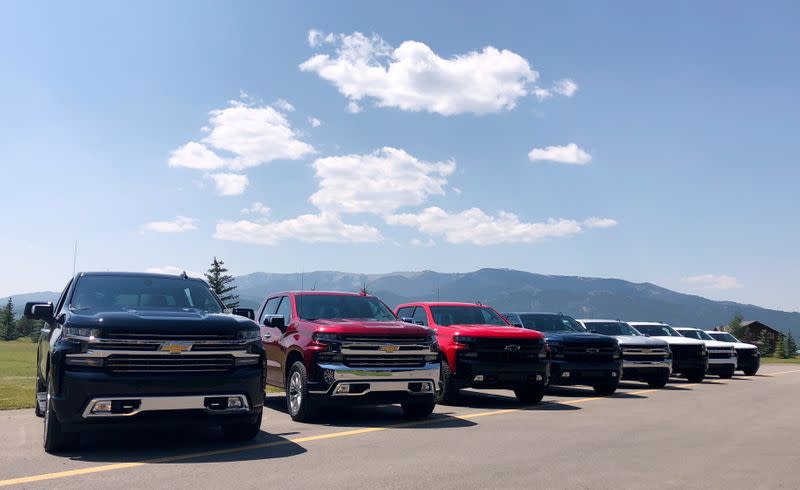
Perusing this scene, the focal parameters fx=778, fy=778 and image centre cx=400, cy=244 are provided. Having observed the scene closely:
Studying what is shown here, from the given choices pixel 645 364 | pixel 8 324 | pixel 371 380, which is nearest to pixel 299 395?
pixel 371 380

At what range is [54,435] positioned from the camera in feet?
26.0

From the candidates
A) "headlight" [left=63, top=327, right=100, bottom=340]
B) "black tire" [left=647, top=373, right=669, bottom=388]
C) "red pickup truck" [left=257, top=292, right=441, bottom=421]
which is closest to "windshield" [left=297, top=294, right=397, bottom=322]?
"red pickup truck" [left=257, top=292, right=441, bottom=421]

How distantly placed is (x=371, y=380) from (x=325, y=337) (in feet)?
2.83

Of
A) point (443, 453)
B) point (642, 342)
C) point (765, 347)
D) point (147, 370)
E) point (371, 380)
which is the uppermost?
point (642, 342)

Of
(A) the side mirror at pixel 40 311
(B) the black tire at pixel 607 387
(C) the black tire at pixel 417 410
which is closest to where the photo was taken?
(A) the side mirror at pixel 40 311

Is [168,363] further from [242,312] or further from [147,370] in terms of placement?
[242,312]

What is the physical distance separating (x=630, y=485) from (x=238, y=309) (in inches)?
198

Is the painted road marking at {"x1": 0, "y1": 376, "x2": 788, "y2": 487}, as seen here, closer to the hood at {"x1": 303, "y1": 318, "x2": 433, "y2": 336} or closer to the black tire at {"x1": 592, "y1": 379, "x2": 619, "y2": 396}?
the hood at {"x1": 303, "y1": 318, "x2": 433, "y2": 336}

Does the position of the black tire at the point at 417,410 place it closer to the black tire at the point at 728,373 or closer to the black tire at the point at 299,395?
the black tire at the point at 299,395

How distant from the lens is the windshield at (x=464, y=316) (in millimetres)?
14883

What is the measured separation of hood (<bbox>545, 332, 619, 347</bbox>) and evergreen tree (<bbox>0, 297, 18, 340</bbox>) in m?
111

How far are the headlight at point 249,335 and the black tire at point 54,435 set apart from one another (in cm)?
191

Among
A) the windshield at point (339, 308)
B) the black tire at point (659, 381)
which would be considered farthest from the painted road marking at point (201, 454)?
the black tire at point (659, 381)

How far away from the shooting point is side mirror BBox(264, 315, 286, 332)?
1161 centimetres
